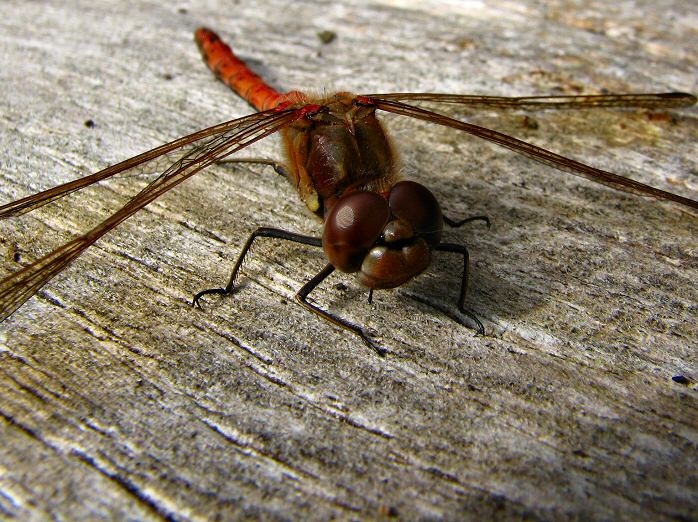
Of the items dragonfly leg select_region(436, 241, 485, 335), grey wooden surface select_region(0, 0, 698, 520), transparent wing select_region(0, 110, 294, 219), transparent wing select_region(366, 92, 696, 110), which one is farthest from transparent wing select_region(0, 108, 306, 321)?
dragonfly leg select_region(436, 241, 485, 335)

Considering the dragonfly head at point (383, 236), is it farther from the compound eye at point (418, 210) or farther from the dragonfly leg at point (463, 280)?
the dragonfly leg at point (463, 280)

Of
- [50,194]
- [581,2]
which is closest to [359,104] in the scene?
[50,194]

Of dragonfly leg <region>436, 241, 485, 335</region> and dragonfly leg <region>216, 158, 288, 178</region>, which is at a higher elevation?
dragonfly leg <region>216, 158, 288, 178</region>

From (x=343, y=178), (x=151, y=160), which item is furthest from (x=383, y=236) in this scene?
(x=151, y=160)

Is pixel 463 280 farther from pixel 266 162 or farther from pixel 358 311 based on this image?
pixel 266 162

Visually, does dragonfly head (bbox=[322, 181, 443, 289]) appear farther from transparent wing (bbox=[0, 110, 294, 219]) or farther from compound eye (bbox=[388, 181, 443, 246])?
transparent wing (bbox=[0, 110, 294, 219])

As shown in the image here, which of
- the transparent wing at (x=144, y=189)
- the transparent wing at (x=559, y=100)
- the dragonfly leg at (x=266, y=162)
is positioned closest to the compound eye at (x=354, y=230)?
the transparent wing at (x=144, y=189)

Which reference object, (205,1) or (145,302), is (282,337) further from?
(205,1)
